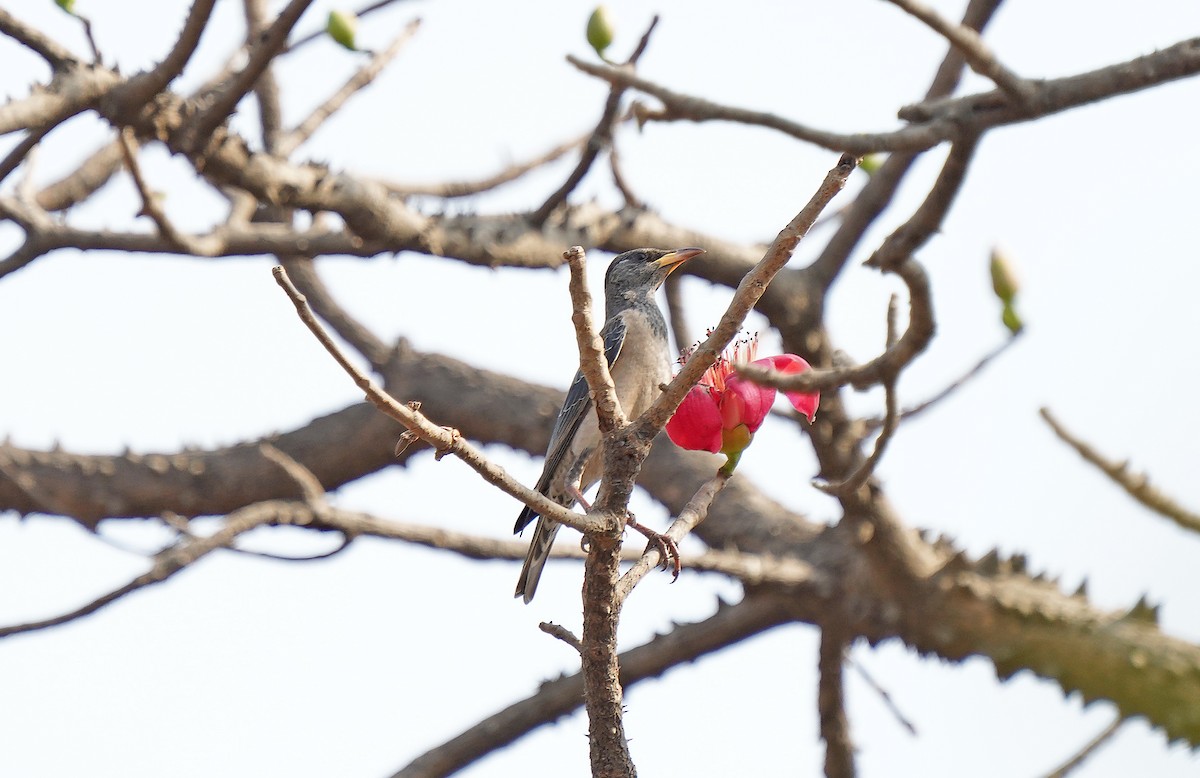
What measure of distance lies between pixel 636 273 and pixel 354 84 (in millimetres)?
1919

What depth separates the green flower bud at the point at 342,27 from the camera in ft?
18.4

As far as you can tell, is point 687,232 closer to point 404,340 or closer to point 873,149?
point 404,340

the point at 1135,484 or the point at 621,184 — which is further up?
the point at 621,184

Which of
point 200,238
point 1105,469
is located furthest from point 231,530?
point 1105,469

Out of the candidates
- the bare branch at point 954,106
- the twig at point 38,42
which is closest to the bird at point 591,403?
the bare branch at point 954,106

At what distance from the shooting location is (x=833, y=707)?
668 cm

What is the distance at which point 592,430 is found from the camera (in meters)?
5.01

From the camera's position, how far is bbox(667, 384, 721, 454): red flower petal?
8.94 ft

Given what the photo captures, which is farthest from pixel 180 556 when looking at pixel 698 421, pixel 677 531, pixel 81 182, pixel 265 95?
pixel 265 95

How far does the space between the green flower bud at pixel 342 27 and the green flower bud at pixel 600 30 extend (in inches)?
57.7

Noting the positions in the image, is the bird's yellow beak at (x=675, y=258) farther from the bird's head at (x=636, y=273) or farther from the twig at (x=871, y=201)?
the twig at (x=871, y=201)

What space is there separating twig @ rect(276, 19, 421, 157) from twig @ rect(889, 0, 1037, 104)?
11.0 feet

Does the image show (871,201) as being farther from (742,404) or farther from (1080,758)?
(1080,758)

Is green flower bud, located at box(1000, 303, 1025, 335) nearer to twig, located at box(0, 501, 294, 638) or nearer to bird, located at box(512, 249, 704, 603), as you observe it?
bird, located at box(512, 249, 704, 603)
